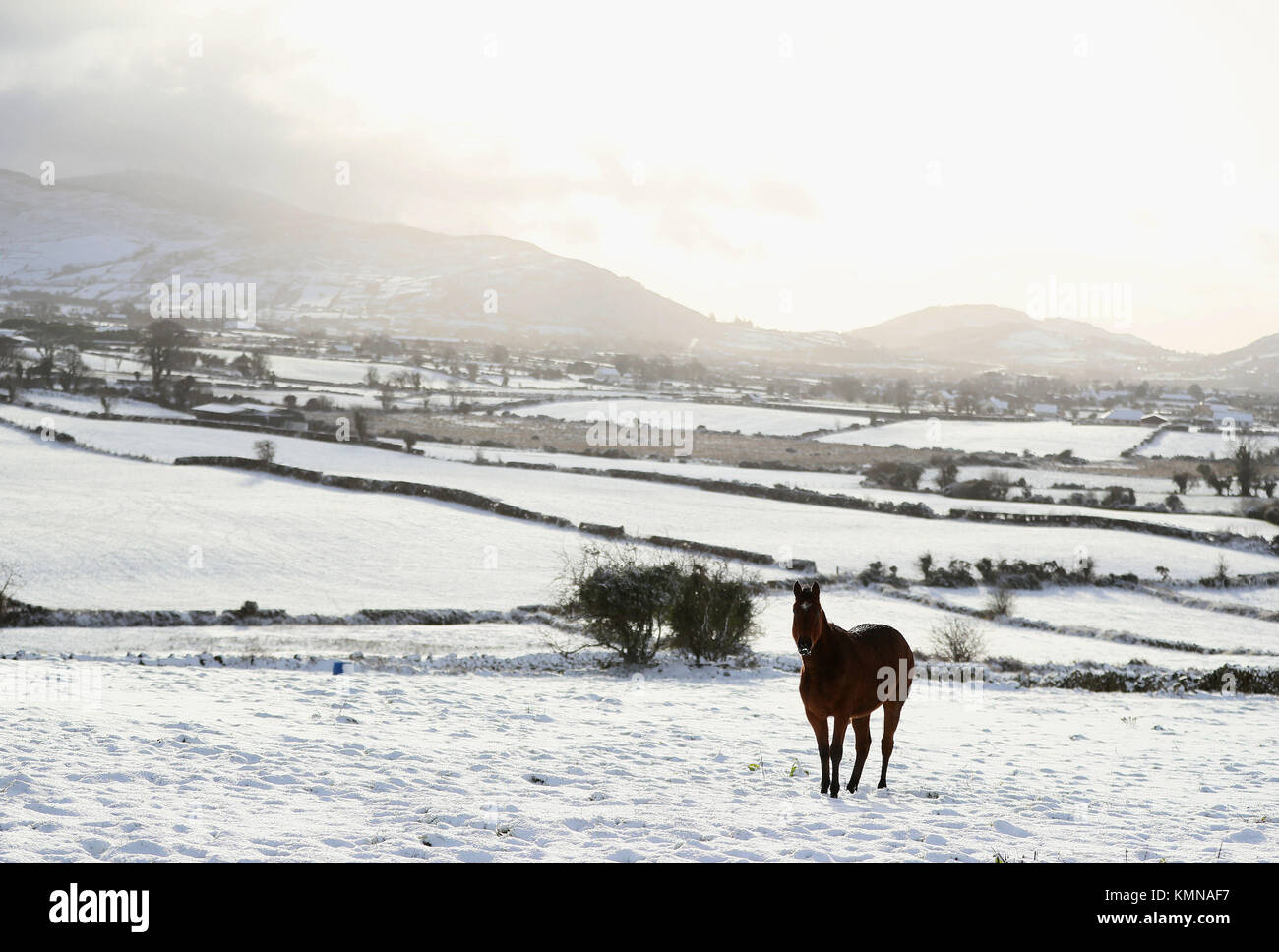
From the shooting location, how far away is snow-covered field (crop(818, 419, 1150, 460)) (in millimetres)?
113188

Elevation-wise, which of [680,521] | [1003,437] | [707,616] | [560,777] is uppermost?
[1003,437]

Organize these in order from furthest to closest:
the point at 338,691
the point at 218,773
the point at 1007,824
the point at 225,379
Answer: the point at 225,379, the point at 338,691, the point at 218,773, the point at 1007,824

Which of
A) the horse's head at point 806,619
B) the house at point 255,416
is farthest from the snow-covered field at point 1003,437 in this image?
the horse's head at point 806,619

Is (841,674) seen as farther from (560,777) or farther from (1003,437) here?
(1003,437)

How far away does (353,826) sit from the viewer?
9.25 meters

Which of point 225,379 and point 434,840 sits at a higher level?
point 225,379

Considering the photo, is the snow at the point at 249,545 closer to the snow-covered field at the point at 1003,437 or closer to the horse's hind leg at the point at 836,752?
the horse's hind leg at the point at 836,752

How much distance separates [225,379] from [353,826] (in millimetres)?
128319

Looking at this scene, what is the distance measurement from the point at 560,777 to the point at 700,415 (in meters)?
125

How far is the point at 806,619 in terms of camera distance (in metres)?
10.4

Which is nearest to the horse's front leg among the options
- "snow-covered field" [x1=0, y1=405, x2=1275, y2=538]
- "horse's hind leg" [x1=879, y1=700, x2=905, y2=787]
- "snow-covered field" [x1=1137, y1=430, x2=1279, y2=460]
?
"horse's hind leg" [x1=879, y1=700, x2=905, y2=787]

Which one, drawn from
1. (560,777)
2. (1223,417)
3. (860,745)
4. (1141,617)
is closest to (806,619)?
(860,745)
